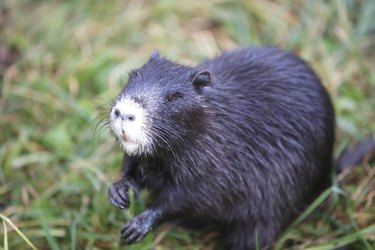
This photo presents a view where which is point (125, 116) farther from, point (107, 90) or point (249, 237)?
point (107, 90)

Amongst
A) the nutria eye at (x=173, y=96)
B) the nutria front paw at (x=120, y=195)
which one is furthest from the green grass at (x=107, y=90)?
the nutria eye at (x=173, y=96)

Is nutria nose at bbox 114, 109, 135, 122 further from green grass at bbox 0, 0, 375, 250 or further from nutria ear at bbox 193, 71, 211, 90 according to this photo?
green grass at bbox 0, 0, 375, 250

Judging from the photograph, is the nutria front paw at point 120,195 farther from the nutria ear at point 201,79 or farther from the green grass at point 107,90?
the nutria ear at point 201,79

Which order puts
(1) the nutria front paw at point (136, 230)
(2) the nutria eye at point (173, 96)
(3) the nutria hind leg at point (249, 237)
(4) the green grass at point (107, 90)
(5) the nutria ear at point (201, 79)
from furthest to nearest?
(4) the green grass at point (107, 90)
(3) the nutria hind leg at point (249, 237)
(1) the nutria front paw at point (136, 230)
(5) the nutria ear at point (201, 79)
(2) the nutria eye at point (173, 96)

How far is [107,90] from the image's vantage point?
5094 millimetres

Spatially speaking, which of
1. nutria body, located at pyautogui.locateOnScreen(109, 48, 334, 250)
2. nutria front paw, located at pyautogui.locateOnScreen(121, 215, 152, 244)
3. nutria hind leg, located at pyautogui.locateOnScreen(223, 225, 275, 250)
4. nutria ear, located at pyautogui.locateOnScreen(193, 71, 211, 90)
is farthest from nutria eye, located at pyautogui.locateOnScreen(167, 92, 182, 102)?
nutria hind leg, located at pyautogui.locateOnScreen(223, 225, 275, 250)

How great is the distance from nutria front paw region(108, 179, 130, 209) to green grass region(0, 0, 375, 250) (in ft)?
0.31

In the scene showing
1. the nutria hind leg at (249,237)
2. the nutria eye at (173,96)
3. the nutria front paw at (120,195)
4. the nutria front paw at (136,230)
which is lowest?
the nutria hind leg at (249,237)

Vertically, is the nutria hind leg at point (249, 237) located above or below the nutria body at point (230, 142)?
below

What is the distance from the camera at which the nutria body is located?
3.25 m

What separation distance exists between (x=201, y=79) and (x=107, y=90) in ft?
6.15

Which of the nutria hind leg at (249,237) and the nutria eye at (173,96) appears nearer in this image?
the nutria eye at (173,96)

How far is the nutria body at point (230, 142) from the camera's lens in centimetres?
325

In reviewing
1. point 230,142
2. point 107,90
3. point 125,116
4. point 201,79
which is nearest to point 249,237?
point 230,142
